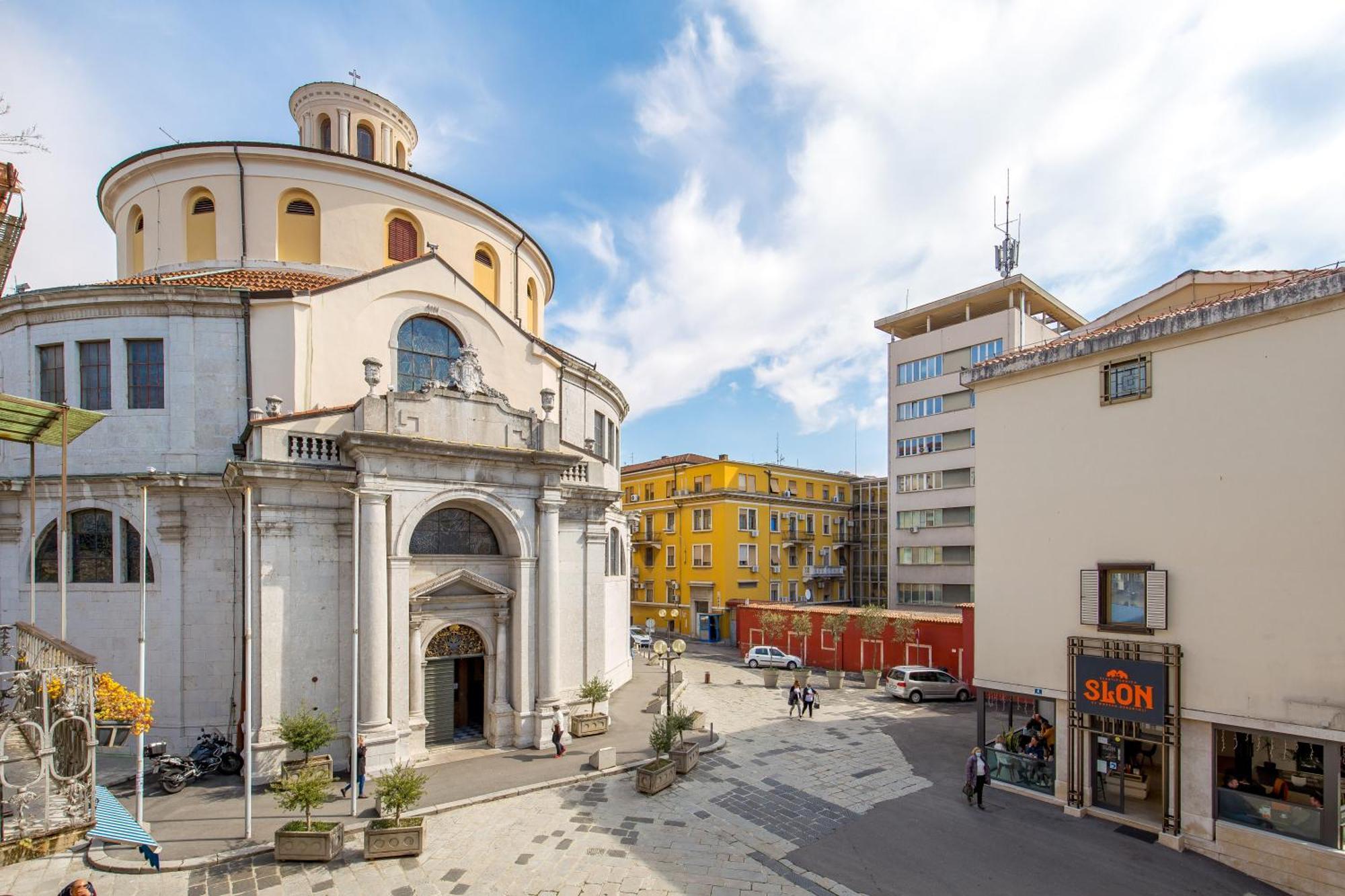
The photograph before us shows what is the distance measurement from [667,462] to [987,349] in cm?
2487

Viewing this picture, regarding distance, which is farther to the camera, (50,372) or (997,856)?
(50,372)

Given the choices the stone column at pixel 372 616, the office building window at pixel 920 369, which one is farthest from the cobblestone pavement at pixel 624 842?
the office building window at pixel 920 369

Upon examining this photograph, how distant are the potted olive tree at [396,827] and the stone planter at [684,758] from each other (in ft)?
21.7

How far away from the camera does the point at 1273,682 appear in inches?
486

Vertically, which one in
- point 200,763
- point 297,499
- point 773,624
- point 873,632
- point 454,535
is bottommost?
point 773,624

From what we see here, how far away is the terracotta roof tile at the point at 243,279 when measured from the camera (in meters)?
19.1

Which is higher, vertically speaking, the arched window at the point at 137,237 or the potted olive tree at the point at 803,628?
the arched window at the point at 137,237

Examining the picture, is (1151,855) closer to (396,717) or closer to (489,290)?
(396,717)

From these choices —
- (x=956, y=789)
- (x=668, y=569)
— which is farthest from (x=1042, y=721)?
(x=668, y=569)

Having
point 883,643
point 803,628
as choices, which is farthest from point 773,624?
point 883,643

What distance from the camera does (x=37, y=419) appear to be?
1195 centimetres

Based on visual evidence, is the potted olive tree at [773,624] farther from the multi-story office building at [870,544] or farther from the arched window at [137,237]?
the arched window at [137,237]

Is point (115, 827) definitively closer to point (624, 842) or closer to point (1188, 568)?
point (624, 842)

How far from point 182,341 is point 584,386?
13277mm
